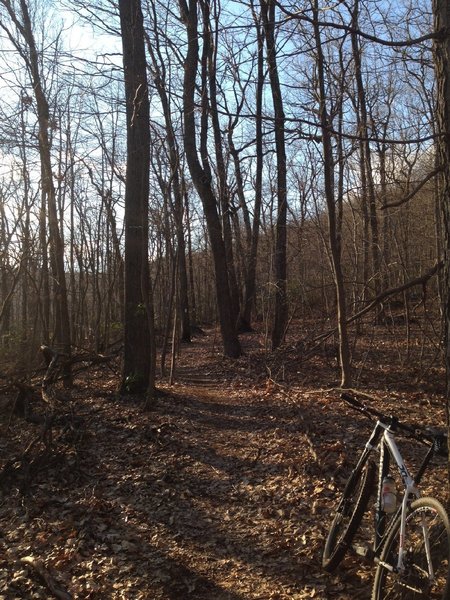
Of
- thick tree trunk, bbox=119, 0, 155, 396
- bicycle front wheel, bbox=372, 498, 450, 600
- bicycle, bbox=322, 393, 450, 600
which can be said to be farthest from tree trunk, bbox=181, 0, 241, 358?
bicycle front wheel, bbox=372, 498, 450, 600

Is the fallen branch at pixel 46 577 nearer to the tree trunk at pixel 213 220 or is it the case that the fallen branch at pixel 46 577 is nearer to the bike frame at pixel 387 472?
the bike frame at pixel 387 472

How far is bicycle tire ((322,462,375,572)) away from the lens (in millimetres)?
3943

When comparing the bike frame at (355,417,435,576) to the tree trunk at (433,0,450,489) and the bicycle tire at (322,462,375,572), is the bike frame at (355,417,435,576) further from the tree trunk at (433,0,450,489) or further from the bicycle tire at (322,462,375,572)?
the tree trunk at (433,0,450,489)

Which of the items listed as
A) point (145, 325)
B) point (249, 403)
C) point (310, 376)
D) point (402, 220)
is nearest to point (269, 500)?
point (249, 403)

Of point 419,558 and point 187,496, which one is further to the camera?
point 187,496

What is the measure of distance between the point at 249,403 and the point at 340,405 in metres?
1.89

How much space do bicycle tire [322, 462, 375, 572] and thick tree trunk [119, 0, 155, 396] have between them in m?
6.09

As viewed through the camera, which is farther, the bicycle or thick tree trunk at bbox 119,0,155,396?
thick tree trunk at bbox 119,0,155,396

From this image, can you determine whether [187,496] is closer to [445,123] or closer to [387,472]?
[387,472]

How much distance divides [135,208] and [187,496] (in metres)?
5.69

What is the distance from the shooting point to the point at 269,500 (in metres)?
5.80

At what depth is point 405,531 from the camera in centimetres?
307

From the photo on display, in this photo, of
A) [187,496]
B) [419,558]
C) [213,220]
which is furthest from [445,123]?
[213,220]

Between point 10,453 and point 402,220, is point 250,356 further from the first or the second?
point 10,453
